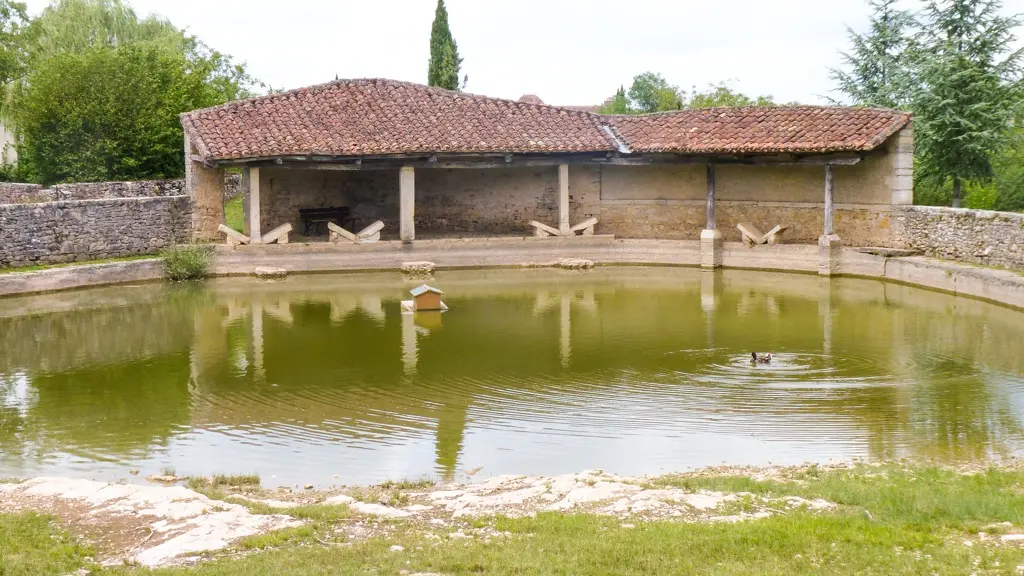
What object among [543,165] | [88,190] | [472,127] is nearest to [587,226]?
[543,165]

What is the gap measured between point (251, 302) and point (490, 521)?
12856 mm

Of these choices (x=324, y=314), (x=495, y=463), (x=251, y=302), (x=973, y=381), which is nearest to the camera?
(x=495, y=463)

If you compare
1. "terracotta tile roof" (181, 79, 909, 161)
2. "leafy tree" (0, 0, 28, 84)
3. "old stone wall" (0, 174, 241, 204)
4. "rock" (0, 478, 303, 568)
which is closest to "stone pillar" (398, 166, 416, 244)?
"terracotta tile roof" (181, 79, 909, 161)

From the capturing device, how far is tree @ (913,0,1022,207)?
2452cm

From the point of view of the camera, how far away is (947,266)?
19.9m

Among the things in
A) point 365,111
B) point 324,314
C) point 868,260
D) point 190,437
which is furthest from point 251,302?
point 868,260

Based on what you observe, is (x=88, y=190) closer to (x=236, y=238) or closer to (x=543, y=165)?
(x=236, y=238)

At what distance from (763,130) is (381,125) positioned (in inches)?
327

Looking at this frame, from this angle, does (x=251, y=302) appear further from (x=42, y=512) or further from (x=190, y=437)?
(x=42, y=512)

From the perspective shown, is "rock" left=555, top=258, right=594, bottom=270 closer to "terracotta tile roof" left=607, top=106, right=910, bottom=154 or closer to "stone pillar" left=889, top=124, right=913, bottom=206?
"terracotta tile roof" left=607, top=106, right=910, bottom=154

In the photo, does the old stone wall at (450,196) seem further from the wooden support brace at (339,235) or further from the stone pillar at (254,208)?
the stone pillar at (254,208)

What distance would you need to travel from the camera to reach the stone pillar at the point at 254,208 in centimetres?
2356

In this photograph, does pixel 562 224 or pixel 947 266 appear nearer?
pixel 947 266

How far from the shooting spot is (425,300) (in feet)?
60.1
